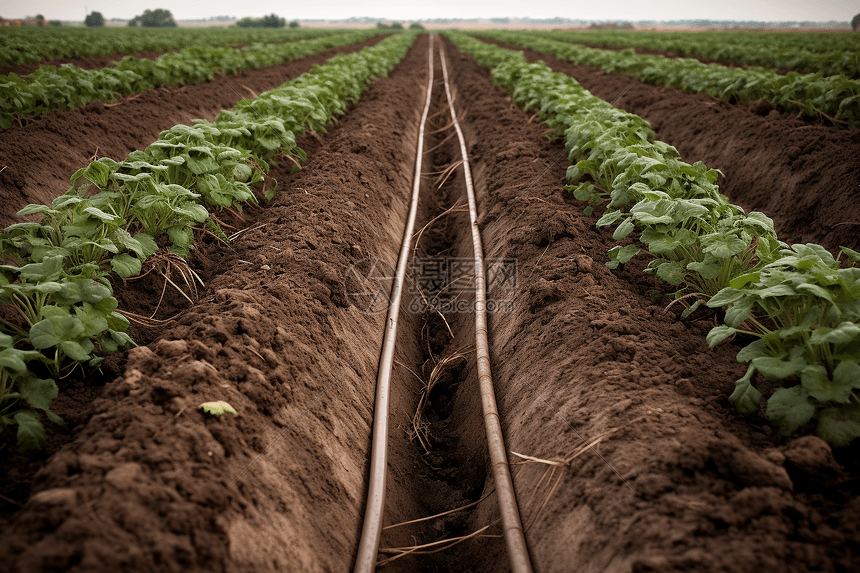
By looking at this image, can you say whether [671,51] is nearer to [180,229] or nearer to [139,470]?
[180,229]

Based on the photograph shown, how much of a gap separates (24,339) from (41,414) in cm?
48

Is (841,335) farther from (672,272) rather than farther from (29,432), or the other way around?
(29,432)

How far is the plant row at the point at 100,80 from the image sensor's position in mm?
6001

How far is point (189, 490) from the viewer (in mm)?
1875

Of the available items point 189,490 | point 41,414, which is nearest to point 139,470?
point 189,490

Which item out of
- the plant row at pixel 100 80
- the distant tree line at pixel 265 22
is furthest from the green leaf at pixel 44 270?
the distant tree line at pixel 265 22

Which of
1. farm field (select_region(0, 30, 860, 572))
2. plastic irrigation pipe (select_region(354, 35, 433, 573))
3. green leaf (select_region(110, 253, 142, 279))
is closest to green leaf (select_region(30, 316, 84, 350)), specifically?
farm field (select_region(0, 30, 860, 572))

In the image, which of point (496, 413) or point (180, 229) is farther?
point (180, 229)

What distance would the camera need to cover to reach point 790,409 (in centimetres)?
205

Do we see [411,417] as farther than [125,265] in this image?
Yes

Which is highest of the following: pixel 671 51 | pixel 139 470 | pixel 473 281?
pixel 671 51
